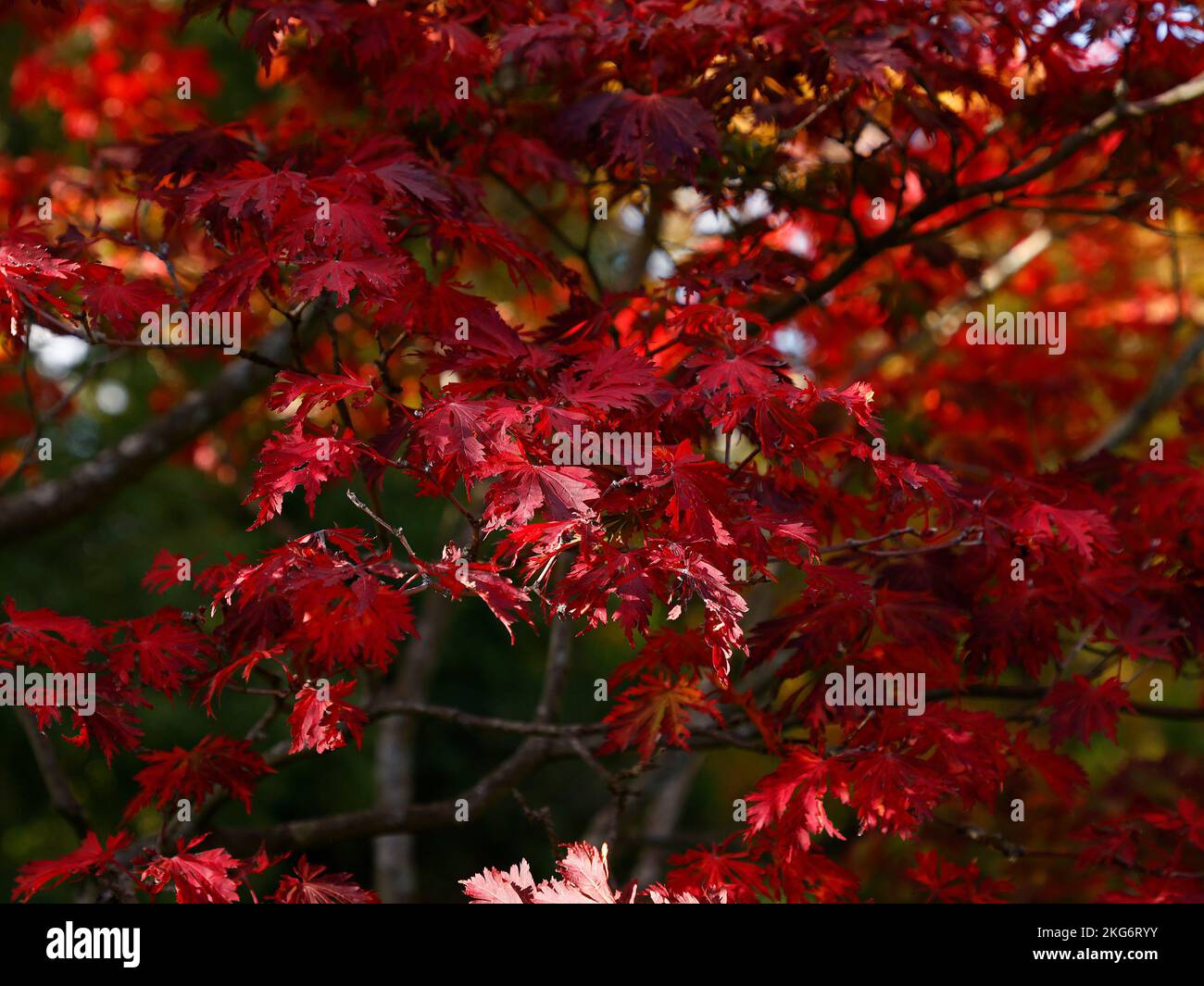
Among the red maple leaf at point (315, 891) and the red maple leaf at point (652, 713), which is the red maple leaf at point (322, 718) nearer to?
the red maple leaf at point (315, 891)

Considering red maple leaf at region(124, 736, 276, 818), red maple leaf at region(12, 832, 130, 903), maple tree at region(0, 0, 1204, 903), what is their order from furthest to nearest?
red maple leaf at region(124, 736, 276, 818) → red maple leaf at region(12, 832, 130, 903) → maple tree at region(0, 0, 1204, 903)

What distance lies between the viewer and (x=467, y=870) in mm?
8609

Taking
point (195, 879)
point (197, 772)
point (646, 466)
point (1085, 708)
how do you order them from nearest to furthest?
point (646, 466)
point (195, 879)
point (197, 772)
point (1085, 708)

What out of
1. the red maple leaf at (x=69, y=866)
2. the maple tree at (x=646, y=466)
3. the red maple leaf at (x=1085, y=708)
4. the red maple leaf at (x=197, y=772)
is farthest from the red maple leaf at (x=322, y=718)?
the red maple leaf at (x=1085, y=708)

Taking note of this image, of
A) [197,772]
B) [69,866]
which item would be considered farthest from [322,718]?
[69,866]

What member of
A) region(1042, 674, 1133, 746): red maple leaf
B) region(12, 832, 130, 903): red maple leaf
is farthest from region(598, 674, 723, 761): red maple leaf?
region(12, 832, 130, 903): red maple leaf

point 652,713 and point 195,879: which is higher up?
point 652,713

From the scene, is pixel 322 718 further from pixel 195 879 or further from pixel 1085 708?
pixel 1085 708

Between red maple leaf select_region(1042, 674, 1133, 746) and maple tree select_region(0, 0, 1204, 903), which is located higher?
maple tree select_region(0, 0, 1204, 903)

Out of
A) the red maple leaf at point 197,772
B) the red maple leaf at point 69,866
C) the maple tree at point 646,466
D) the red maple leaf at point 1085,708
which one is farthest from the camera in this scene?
the red maple leaf at point 1085,708

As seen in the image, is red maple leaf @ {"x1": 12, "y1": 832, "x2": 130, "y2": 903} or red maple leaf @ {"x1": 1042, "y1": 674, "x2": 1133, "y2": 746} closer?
red maple leaf @ {"x1": 12, "y1": 832, "x2": 130, "y2": 903}

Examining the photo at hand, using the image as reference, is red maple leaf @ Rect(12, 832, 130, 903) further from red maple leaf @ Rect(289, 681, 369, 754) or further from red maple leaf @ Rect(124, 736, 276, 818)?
red maple leaf @ Rect(289, 681, 369, 754)

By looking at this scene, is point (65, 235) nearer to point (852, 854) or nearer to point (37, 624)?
point (37, 624)

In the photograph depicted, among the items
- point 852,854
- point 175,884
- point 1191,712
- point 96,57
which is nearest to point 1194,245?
point 852,854
